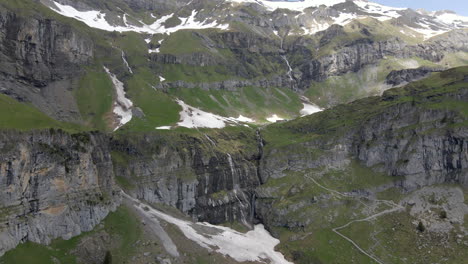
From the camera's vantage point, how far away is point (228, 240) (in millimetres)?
101688

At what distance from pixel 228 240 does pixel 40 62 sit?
12970 cm

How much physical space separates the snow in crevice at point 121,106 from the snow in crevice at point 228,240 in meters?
63.0

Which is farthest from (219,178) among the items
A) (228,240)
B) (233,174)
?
(228,240)

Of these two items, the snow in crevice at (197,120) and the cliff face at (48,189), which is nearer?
the cliff face at (48,189)

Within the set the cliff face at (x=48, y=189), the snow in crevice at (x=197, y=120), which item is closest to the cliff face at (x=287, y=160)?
the snow in crevice at (x=197, y=120)

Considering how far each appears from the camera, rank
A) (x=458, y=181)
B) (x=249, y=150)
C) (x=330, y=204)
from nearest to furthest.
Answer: (x=458, y=181) → (x=330, y=204) → (x=249, y=150)

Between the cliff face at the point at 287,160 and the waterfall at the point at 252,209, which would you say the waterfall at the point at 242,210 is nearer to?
the cliff face at the point at 287,160

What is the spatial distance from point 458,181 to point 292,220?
50.0m

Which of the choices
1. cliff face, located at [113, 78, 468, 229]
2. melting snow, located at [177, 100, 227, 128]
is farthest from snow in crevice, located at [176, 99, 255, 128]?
cliff face, located at [113, 78, 468, 229]

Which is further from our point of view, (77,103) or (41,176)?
(77,103)

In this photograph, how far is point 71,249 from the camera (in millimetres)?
76438

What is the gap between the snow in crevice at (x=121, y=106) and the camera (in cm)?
16182

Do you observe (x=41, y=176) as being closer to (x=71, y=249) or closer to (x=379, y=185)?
(x=71, y=249)

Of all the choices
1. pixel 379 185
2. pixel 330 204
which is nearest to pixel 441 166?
pixel 379 185
